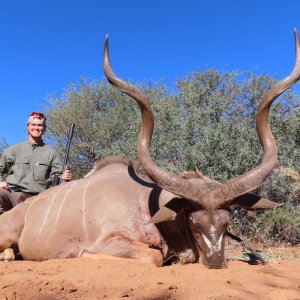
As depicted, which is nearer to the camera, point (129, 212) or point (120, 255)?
point (120, 255)

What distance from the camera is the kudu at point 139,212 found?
338cm

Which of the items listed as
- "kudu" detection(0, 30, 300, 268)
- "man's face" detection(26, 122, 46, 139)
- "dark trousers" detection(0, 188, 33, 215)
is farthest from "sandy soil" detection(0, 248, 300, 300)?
"man's face" detection(26, 122, 46, 139)

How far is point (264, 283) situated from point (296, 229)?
2.97 metres

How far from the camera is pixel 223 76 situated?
9.05m

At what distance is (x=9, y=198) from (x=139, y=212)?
5.95ft

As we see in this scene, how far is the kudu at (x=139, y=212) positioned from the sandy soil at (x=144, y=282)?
302 millimetres

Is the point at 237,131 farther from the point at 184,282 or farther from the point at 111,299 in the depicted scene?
the point at 111,299

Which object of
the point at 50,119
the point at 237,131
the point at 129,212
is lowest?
the point at 129,212

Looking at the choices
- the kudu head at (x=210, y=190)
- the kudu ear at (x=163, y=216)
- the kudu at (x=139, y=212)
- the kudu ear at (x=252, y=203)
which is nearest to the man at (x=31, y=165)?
the kudu at (x=139, y=212)

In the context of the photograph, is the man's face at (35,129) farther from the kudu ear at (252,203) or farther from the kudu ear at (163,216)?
the kudu ear at (252,203)

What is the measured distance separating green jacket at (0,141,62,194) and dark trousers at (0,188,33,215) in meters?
0.09

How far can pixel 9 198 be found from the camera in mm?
4922

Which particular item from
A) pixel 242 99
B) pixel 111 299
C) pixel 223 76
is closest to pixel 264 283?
pixel 111 299

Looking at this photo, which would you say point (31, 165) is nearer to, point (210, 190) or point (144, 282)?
point (210, 190)
